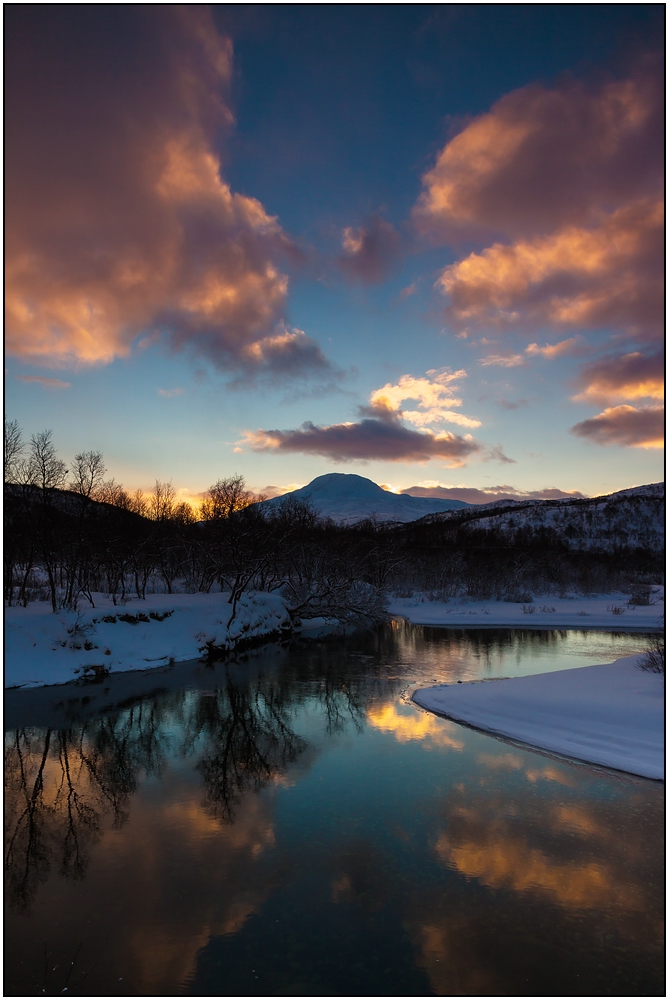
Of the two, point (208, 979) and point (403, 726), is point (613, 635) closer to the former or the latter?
point (403, 726)

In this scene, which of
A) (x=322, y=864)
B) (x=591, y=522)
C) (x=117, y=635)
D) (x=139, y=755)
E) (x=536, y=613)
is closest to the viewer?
(x=322, y=864)

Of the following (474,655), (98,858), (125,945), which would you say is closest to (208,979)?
(125,945)

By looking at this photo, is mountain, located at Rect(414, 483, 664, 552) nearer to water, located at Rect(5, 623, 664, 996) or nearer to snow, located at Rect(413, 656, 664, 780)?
snow, located at Rect(413, 656, 664, 780)

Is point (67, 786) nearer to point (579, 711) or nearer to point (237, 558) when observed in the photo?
point (579, 711)

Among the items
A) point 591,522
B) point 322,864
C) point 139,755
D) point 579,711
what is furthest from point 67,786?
point 591,522

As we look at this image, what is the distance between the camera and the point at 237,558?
32.3 m

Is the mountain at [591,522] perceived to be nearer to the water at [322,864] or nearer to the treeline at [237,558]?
the treeline at [237,558]

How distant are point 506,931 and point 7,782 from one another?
10.3 metres

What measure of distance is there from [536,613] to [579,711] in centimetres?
3223

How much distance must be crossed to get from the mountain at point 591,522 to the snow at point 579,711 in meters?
90.5

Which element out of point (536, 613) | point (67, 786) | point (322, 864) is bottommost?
point (536, 613)

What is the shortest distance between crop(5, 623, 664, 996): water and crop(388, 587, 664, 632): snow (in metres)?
27.7

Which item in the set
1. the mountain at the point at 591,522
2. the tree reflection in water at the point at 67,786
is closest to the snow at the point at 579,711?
the tree reflection in water at the point at 67,786

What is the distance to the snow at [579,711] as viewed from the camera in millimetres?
11305
